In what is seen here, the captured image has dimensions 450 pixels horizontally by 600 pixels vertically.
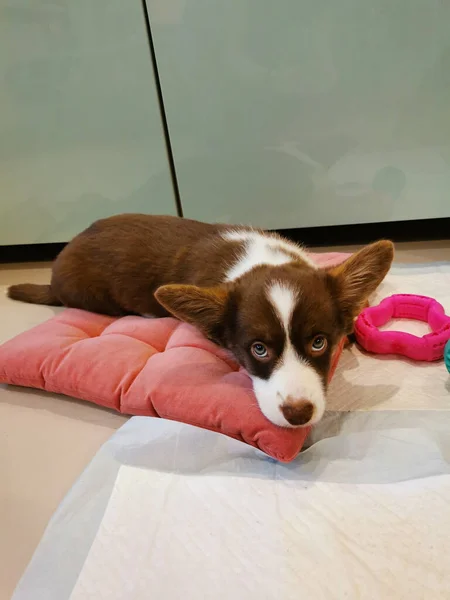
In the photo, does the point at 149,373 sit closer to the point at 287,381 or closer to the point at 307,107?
the point at 287,381

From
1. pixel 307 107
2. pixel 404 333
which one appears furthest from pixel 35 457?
pixel 307 107

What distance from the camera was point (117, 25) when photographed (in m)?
2.12

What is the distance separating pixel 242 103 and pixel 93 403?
1.44 m

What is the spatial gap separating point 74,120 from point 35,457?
156 centimetres

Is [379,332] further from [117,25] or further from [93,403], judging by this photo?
[117,25]

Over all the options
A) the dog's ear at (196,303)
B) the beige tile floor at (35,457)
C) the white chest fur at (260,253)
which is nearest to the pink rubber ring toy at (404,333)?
the white chest fur at (260,253)

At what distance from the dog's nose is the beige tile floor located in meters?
0.58

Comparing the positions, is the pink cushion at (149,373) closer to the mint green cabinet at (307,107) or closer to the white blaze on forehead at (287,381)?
the white blaze on forehead at (287,381)

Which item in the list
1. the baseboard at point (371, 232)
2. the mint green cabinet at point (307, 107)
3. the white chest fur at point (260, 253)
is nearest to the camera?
the white chest fur at point (260, 253)

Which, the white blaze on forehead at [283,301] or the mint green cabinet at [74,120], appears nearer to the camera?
Answer: the white blaze on forehead at [283,301]

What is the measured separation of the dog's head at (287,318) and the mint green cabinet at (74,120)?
1.29 metres

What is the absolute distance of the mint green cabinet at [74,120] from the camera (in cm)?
214

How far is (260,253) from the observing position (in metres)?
1.58

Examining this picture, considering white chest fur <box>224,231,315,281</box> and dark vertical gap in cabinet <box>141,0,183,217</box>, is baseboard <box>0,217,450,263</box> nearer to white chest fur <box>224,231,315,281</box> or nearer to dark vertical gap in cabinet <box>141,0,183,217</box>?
dark vertical gap in cabinet <box>141,0,183,217</box>
